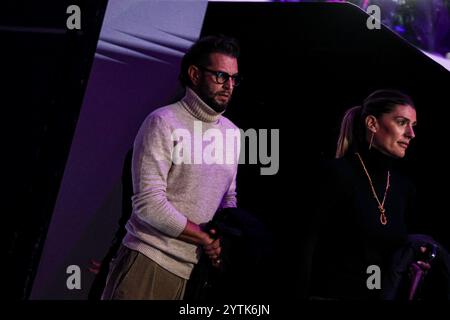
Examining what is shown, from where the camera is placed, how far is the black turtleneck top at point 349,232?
247 cm

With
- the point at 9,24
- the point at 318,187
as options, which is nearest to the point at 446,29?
the point at 318,187

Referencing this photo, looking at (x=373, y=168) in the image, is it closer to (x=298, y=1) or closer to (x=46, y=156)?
(x=298, y=1)

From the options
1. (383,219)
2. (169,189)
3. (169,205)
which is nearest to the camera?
(169,205)

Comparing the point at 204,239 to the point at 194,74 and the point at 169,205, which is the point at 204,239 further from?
the point at 194,74

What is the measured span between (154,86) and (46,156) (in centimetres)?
68

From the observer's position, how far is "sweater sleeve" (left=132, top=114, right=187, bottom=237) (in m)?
2.37

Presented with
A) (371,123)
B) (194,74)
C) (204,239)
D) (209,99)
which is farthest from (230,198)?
(371,123)

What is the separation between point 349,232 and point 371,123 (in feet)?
1.77

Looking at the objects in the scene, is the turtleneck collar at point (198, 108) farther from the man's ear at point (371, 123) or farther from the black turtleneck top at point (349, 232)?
the man's ear at point (371, 123)

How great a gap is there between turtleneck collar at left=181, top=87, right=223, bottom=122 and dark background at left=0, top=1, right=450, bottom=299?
2.12 feet

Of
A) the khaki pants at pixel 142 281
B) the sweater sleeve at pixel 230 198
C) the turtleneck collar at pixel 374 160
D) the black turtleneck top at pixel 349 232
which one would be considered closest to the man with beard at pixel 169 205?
the khaki pants at pixel 142 281

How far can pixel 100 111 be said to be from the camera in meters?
3.17

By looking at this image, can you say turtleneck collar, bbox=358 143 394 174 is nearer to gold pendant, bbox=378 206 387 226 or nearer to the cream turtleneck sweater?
gold pendant, bbox=378 206 387 226

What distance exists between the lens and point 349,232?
252cm
